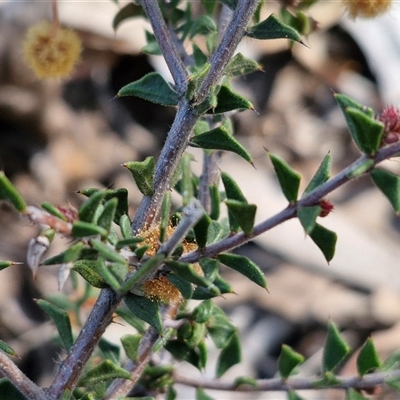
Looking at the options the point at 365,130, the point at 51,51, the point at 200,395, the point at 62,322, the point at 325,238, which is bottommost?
the point at 200,395

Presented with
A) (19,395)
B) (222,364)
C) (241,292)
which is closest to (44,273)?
(241,292)

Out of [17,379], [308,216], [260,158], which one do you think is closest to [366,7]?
[308,216]

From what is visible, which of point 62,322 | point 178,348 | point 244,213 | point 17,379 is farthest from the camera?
point 178,348

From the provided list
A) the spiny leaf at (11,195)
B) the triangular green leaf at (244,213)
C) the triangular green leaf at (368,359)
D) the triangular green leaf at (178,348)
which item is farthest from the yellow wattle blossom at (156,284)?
the triangular green leaf at (368,359)

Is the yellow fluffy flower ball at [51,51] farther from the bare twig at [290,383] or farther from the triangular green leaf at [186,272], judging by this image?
the triangular green leaf at [186,272]

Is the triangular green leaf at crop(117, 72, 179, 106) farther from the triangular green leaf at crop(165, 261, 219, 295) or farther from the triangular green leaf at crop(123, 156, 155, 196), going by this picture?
the triangular green leaf at crop(165, 261, 219, 295)

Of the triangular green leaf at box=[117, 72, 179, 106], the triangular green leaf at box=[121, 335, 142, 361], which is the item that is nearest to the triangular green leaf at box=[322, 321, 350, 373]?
the triangular green leaf at box=[121, 335, 142, 361]

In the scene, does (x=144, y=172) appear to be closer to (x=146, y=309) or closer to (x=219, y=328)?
(x=146, y=309)

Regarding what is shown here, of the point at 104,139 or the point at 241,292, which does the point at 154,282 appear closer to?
the point at 241,292
